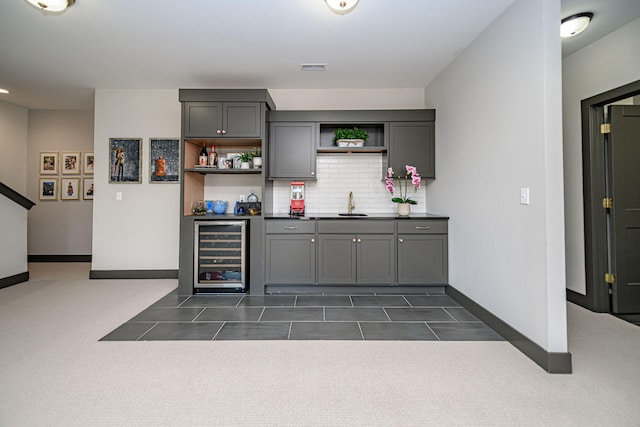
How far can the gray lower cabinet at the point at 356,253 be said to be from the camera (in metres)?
3.89

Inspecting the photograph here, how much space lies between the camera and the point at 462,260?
3.50m

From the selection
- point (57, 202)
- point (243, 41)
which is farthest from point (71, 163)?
point (243, 41)

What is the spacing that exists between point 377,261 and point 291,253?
3.52 feet

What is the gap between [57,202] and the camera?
600 cm

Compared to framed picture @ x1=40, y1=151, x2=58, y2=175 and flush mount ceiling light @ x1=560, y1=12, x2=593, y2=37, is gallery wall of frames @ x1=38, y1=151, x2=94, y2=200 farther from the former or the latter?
flush mount ceiling light @ x1=560, y1=12, x2=593, y2=37

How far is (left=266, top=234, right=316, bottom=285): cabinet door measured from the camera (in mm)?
3910

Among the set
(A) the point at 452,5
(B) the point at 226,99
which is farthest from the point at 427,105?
(B) the point at 226,99

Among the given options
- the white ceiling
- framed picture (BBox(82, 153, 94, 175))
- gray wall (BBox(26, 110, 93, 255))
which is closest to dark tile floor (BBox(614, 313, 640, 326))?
the white ceiling

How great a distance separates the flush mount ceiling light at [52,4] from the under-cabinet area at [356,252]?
8.69ft

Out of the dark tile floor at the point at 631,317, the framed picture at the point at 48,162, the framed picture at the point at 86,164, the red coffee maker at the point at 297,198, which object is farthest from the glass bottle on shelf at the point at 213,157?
the dark tile floor at the point at 631,317

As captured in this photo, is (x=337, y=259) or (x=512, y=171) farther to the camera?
(x=337, y=259)

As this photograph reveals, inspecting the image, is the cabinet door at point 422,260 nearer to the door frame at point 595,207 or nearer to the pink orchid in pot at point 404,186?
the pink orchid in pot at point 404,186

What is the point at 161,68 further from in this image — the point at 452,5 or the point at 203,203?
the point at 452,5

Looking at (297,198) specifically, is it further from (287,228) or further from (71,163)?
(71,163)
